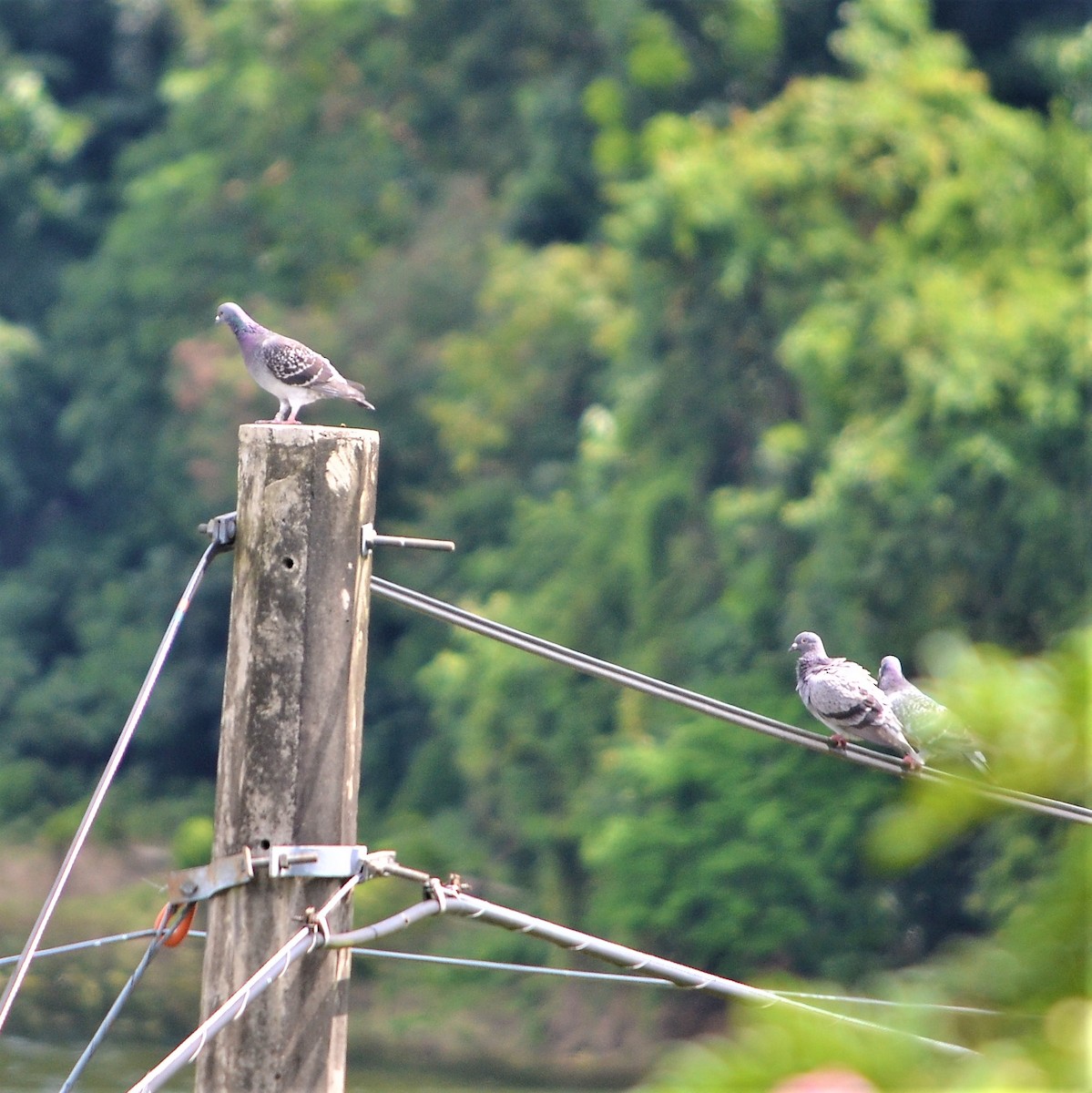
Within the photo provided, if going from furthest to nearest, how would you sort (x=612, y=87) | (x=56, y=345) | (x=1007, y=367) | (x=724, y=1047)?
(x=56, y=345), (x=612, y=87), (x=1007, y=367), (x=724, y=1047)

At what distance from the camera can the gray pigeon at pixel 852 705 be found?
732cm

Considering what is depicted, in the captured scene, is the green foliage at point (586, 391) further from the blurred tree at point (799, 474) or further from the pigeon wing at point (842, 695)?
the pigeon wing at point (842, 695)

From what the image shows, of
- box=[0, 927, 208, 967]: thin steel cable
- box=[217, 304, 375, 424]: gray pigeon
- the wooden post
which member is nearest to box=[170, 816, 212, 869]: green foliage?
box=[217, 304, 375, 424]: gray pigeon

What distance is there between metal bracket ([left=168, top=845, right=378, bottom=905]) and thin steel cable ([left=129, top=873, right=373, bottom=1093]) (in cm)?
A: 5

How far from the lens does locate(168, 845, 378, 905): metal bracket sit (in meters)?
4.03

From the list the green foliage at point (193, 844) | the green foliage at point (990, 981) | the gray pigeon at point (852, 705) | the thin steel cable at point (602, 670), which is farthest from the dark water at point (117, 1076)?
the green foliage at point (990, 981)

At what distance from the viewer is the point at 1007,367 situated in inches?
599

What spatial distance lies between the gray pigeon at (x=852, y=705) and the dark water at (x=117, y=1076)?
473 inches

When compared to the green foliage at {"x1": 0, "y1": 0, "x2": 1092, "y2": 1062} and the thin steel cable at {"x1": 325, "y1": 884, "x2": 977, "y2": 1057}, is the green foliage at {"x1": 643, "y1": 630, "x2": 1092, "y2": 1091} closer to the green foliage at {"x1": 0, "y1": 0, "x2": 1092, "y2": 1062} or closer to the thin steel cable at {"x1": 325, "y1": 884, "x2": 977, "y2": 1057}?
the thin steel cable at {"x1": 325, "y1": 884, "x2": 977, "y2": 1057}

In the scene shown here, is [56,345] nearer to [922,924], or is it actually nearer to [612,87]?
[612,87]

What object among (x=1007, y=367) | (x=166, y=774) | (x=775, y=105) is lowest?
(x=1007, y=367)

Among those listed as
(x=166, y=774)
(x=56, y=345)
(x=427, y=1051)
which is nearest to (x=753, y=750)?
(x=427, y=1051)

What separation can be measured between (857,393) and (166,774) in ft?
53.1

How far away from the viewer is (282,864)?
4.04 meters
